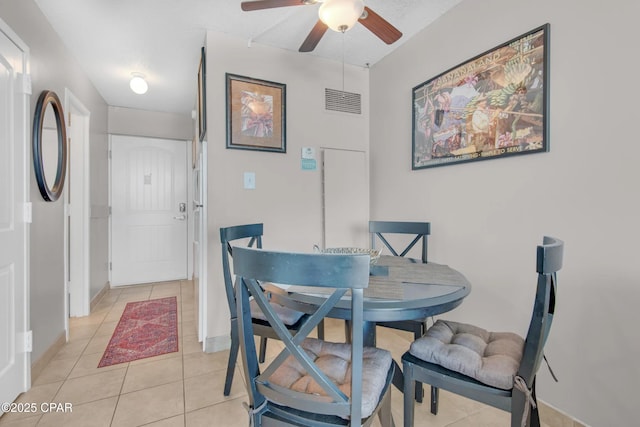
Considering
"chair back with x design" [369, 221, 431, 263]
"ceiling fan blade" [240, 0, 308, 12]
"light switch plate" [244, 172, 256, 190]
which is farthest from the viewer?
"light switch plate" [244, 172, 256, 190]

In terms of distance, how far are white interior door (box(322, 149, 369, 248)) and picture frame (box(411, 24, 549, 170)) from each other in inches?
26.5

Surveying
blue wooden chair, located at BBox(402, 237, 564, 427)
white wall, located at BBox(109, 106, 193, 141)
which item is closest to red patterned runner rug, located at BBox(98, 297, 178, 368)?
blue wooden chair, located at BBox(402, 237, 564, 427)

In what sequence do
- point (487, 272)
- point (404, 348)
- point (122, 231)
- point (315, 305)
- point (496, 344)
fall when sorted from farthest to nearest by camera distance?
point (122, 231)
point (404, 348)
point (487, 272)
point (496, 344)
point (315, 305)

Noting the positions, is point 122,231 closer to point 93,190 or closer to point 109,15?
point 93,190

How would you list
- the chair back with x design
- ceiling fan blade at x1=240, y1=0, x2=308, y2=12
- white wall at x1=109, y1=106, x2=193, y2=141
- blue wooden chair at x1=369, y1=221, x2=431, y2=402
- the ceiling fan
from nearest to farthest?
the ceiling fan
ceiling fan blade at x1=240, y1=0, x2=308, y2=12
blue wooden chair at x1=369, y1=221, x2=431, y2=402
the chair back with x design
white wall at x1=109, y1=106, x2=193, y2=141

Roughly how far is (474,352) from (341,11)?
5.22 ft

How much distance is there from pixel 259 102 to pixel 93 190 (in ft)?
7.60

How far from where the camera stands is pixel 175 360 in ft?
7.18

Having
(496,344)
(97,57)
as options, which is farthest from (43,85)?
(496,344)

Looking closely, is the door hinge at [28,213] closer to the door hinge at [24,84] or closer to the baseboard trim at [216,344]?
the door hinge at [24,84]

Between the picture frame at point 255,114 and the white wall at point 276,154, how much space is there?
0.18 feet

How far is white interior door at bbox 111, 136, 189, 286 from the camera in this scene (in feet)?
13.5

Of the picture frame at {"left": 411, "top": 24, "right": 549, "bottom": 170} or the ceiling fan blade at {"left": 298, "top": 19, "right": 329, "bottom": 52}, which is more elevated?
the ceiling fan blade at {"left": 298, "top": 19, "right": 329, "bottom": 52}

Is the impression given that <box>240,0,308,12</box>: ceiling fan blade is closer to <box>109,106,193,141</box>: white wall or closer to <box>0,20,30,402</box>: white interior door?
<box>0,20,30,402</box>: white interior door
